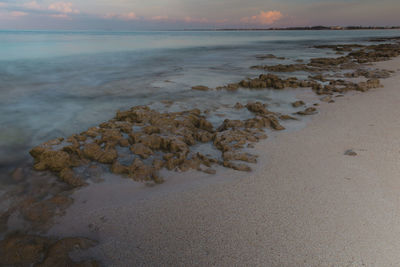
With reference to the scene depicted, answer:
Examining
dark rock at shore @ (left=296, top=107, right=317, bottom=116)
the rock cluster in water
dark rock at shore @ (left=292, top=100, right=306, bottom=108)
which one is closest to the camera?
the rock cluster in water

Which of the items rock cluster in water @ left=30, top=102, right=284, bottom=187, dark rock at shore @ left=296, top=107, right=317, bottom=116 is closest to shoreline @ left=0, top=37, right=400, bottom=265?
rock cluster in water @ left=30, top=102, right=284, bottom=187

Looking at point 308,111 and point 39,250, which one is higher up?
point 308,111

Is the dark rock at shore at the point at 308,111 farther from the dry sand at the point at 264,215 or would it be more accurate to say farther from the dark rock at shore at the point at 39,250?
the dark rock at shore at the point at 39,250

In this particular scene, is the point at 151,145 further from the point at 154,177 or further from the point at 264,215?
the point at 264,215

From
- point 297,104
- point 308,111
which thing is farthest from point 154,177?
point 297,104

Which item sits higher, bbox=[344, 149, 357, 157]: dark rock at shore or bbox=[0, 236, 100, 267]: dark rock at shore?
bbox=[344, 149, 357, 157]: dark rock at shore

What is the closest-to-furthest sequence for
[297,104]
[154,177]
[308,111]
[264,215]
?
1. [264,215]
2. [154,177]
3. [308,111]
4. [297,104]

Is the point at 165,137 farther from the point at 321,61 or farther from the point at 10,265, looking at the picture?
the point at 321,61

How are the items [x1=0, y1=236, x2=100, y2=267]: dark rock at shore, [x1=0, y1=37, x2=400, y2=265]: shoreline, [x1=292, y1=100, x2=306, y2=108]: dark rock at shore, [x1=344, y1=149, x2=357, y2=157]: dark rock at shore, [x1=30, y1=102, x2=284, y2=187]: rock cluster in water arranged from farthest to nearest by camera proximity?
[x1=292, y1=100, x2=306, y2=108]: dark rock at shore, [x1=344, y1=149, x2=357, y2=157]: dark rock at shore, [x1=30, y1=102, x2=284, y2=187]: rock cluster in water, [x1=0, y1=37, x2=400, y2=265]: shoreline, [x1=0, y1=236, x2=100, y2=267]: dark rock at shore

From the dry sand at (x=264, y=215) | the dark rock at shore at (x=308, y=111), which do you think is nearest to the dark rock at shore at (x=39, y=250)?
the dry sand at (x=264, y=215)

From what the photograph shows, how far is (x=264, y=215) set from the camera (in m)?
2.22

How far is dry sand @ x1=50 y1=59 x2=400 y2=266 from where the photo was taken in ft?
6.06

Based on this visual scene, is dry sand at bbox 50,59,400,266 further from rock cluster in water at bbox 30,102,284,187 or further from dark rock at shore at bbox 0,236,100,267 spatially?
rock cluster in water at bbox 30,102,284,187

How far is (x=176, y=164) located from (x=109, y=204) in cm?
96
